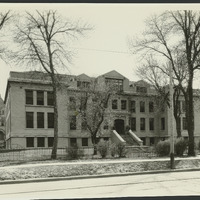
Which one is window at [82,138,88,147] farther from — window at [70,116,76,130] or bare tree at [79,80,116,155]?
bare tree at [79,80,116,155]

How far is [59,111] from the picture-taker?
40.2m

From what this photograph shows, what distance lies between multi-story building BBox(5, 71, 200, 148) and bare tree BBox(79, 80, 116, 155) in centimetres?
149

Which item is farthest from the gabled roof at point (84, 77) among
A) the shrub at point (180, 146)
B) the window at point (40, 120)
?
the shrub at point (180, 146)

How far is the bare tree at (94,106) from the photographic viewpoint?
98.2 ft

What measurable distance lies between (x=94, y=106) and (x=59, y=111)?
34.3 ft

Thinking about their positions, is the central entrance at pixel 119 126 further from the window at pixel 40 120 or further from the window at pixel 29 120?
the window at pixel 29 120

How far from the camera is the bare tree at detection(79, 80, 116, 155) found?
2994cm

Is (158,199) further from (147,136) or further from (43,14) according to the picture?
(147,136)

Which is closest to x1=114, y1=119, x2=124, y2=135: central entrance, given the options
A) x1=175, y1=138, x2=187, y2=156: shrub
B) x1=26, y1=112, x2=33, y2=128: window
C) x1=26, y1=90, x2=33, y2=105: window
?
x1=26, y1=112, x2=33, y2=128: window

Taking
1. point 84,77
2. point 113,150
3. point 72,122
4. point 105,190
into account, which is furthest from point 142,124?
point 105,190

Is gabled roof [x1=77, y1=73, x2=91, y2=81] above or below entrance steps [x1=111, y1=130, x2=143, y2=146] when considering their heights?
above

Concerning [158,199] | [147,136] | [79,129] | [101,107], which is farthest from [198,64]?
[147,136]

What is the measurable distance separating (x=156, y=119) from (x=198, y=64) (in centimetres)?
2604

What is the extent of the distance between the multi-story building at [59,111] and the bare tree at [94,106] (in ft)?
4.90
